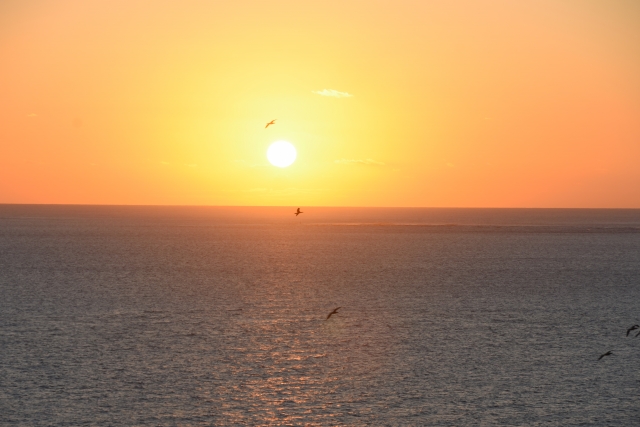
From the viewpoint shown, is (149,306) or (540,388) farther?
(149,306)

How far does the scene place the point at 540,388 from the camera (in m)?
25.3

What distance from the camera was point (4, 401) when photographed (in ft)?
76.0

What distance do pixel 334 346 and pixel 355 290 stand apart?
2150cm

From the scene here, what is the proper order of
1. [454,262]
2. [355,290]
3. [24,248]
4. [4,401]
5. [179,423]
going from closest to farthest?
[179,423] < [4,401] < [355,290] < [454,262] < [24,248]

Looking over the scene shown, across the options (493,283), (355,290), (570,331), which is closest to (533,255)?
(493,283)

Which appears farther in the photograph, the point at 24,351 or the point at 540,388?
the point at 24,351

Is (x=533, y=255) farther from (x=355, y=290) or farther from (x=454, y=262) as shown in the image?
(x=355, y=290)

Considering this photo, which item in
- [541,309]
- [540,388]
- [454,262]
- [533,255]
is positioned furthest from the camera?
[533,255]

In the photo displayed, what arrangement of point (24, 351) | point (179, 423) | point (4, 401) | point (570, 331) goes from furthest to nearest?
1. point (570, 331)
2. point (24, 351)
3. point (4, 401)
4. point (179, 423)

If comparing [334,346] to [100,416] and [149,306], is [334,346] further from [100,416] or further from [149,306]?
[149,306]

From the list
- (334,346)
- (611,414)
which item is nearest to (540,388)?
(611,414)

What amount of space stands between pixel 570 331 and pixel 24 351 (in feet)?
85.2

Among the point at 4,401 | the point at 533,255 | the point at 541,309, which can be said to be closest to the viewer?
the point at 4,401

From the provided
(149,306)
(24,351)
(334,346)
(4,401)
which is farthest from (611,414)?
(149,306)
